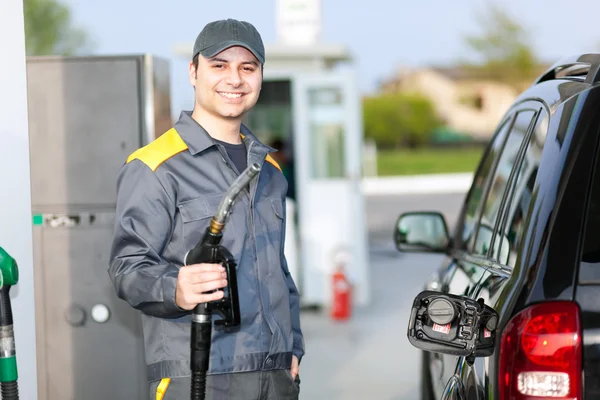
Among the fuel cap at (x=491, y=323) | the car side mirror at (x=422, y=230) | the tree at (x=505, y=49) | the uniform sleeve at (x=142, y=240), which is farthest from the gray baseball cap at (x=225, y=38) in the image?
the tree at (x=505, y=49)

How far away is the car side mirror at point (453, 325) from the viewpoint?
2576 millimetres

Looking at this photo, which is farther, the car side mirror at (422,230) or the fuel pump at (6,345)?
the car side mirror at (422,230)

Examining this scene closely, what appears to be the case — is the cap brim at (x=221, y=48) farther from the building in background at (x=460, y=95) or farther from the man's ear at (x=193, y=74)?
the building in background at (x=460, y=95)

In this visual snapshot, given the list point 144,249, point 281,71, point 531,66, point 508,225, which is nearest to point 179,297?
point 144,249

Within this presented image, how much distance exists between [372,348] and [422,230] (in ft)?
15.1

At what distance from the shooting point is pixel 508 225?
10.7 ft

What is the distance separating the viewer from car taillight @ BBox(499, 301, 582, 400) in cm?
237

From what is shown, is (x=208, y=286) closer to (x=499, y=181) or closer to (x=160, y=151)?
(x=160, y=151)

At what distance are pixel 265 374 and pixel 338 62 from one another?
1018cm

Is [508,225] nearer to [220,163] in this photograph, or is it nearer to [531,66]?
[220,163]

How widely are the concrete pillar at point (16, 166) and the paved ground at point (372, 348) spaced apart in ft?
12.8

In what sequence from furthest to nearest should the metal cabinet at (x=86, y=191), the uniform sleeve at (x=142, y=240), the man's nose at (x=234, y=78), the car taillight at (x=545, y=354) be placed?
the metal cabinet at (x=86, y=191) → the man's nose at (x=234, y=78) → the uniform sleeve at (x=142, y=240) → the car taillight at (x=545, y=354)

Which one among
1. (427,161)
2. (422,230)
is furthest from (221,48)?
(427,161)

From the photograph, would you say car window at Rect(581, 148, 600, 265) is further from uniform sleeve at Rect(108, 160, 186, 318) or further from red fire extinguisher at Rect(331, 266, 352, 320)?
red fire extinguisher at Rect(331, 266, 352, 320)
